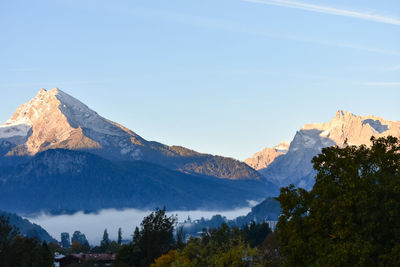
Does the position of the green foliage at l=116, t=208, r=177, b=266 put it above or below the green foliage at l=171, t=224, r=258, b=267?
above

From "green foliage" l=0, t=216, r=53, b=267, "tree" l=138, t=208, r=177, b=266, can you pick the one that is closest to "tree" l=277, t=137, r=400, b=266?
"green foliage" l=0, t=216, r=53, b=267

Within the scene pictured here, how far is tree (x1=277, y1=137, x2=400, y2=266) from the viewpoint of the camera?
50.6 meters

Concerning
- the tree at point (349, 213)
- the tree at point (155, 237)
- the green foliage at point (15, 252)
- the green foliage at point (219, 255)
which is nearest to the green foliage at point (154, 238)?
the tree at point (155, 237)

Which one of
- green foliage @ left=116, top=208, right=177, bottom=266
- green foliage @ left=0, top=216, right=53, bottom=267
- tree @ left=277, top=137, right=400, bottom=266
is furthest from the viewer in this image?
green foliage @ left=116, top=208, right=177, bottom=266

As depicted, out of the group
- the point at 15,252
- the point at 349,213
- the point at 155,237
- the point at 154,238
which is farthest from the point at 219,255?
the point at 154,238

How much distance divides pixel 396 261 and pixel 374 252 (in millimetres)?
2850

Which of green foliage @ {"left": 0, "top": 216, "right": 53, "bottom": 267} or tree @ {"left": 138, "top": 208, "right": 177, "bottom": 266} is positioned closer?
green foliage @ {"left": 0, "top": 216, "right": 53, "bottom": 267}

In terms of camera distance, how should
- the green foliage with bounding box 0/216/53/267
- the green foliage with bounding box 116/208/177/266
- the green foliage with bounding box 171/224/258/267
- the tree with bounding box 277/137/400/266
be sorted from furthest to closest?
the green foliage with bounding box 116/208/177/266, the green foliage with bounding box 0/216/53/267, the green foliage with bounding box 171/224/258/267, the tree with bounding box 277/137/400/266

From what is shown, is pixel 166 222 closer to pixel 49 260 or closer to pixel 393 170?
pixel 49 260

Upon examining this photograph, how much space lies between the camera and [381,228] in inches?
2015

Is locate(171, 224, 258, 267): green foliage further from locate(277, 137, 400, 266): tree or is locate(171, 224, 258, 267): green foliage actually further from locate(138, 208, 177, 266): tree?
locate(277, 137, 400, 266): tree

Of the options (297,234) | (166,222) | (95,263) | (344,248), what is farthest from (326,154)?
(95,263)

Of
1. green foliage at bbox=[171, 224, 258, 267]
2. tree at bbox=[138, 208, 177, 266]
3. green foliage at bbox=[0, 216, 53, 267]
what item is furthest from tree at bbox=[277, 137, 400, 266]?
tree at bbox=[138, 208, 177, 266]

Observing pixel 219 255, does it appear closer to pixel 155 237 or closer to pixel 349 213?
pixel 349 213
